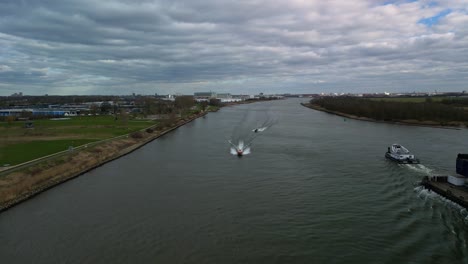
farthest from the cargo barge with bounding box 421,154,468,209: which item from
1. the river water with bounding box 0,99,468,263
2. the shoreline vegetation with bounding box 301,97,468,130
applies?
the shoreline vegetation with bounding box 301,97,468,130

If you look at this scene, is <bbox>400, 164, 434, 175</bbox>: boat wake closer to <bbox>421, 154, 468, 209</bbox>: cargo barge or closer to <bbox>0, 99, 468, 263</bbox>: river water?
<bbox>0, 99, 468, 263</bbox>: river water

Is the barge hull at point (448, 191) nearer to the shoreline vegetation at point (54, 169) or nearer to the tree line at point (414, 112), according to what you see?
the shoreline vegetation at point (54, 169)

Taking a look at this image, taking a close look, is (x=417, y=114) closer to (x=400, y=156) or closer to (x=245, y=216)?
(x=400, y=156)

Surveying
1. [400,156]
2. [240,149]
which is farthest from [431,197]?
[240,149]

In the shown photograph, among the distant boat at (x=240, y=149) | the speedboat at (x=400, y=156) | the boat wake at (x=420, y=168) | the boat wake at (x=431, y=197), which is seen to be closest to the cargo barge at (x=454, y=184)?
the boat wake at (x=431, y=197)

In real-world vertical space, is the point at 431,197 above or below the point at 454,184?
below

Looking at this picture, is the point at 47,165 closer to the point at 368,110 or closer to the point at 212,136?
the point at 212,136

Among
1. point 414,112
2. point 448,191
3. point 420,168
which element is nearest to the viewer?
point 448,191
